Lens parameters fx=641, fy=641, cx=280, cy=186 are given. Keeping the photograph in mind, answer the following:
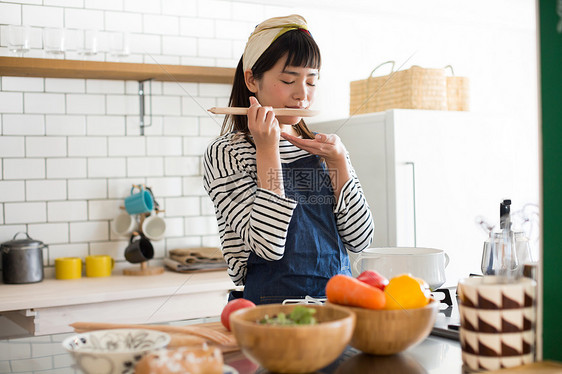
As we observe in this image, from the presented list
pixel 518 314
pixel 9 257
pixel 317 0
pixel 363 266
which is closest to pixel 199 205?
pixel 9 257

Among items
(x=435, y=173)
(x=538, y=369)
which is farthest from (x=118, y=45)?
(x=538, y=369)

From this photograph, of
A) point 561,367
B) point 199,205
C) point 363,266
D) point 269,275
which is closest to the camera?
point 561,367

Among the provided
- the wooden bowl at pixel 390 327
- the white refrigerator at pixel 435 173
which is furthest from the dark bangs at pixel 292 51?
the white refrigerator at pixel 435 173

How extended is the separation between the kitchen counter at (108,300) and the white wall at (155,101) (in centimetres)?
37

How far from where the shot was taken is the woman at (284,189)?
5.36 feet

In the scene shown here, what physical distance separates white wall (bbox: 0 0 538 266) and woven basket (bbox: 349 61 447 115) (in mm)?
468

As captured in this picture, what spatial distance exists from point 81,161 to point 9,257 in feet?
Answer: 1.99

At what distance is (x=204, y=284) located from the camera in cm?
294

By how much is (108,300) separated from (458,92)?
2040 millimetres

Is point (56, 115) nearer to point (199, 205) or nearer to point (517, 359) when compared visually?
point (199, 205)

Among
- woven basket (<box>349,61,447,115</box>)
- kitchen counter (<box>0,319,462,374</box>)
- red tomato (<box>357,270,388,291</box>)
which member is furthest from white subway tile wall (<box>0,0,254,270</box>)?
red tomato (<box>357,270,388,291</box>)

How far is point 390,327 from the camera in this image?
1058 mm

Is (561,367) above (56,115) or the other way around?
the other way around

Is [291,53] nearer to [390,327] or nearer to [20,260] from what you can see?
[390,327]
